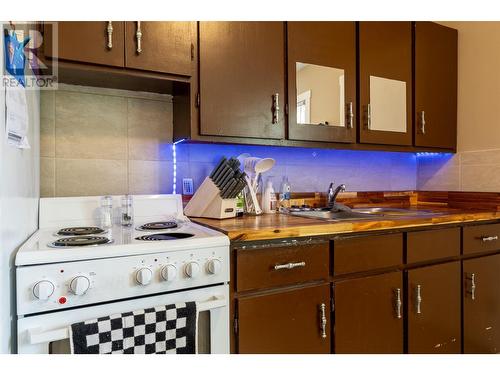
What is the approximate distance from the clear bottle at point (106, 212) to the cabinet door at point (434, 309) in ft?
4.62

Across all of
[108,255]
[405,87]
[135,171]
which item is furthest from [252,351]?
[405,87]

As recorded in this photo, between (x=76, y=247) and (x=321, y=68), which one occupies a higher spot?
(x=321, y=68)

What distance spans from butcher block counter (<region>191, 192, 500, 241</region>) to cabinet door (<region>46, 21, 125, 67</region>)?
0.80 meters

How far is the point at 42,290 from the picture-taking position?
87 centimetres

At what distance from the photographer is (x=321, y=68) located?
171 cm

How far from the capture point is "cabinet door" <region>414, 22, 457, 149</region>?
2.01 meters

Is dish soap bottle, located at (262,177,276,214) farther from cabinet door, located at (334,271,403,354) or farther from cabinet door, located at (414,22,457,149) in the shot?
cabinet door, located at (414,22,457,149)

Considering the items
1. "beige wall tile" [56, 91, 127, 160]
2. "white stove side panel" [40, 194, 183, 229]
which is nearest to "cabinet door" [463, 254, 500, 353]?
"white stove side panel" [40, 194, 183, 229]

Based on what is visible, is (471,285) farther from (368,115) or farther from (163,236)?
(163,236)

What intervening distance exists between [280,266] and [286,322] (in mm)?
221

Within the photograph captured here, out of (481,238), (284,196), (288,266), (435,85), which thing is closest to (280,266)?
(288,266)

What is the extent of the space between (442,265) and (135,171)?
1.62 m

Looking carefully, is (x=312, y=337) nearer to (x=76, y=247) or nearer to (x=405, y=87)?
(x=76, y=247)

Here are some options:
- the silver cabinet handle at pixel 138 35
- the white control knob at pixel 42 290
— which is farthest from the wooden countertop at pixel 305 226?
the silver cabinet handle at pixel 138 35
